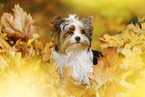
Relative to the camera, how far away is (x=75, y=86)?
19.8 inches

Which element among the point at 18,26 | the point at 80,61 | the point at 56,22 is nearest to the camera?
the point at 18,26

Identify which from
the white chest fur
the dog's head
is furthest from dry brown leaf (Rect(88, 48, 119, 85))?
the dog's head

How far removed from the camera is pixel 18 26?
458mm

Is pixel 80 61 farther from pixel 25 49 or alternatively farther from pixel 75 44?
pixel 25 49

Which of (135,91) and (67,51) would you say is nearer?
(135,91)

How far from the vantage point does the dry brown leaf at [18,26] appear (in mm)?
462

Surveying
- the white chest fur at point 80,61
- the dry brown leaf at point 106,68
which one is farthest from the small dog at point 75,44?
the dry brown leaf at point 106,68

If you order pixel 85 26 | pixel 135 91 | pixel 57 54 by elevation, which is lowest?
pixel 135 91

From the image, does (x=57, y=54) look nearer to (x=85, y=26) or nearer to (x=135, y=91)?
(x=85, y=26)

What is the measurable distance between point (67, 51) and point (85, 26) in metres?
0.28

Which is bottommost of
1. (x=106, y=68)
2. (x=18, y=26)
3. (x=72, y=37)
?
(x=106, y=68)

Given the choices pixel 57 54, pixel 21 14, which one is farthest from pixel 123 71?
pixel 57 54

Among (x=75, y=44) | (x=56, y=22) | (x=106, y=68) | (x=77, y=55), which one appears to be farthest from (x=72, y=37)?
(x=106, y=68)

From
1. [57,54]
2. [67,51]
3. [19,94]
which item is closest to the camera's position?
[19,94]
